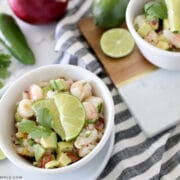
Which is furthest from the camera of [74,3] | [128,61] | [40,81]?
[74,3]

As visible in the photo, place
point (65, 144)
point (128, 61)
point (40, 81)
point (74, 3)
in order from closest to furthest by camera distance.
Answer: point (65, 144) < point (40, 81) < point (128, 61) < point (74, 3)

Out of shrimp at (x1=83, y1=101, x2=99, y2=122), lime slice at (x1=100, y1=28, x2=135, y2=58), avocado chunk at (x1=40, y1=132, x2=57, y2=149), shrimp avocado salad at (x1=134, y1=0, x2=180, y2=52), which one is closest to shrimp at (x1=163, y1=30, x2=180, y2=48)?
shrimp avocado salad at (x1=134, y1=0, x2=180, y2=52)

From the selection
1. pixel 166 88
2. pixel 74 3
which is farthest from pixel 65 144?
pixel 74 3

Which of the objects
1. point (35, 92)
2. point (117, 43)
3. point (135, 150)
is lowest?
point (135, 150)

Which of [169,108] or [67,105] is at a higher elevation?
[67,105]

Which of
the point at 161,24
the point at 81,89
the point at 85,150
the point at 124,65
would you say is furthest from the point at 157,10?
the point at 85,150

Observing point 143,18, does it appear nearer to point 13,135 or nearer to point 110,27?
point 110,27

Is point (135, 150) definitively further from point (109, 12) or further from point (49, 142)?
point (109, 12)

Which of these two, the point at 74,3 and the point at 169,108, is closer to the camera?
the point at 169,108

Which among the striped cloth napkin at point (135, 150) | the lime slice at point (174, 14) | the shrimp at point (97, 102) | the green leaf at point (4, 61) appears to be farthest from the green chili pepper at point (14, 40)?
the lime slice at point (174, 14)
